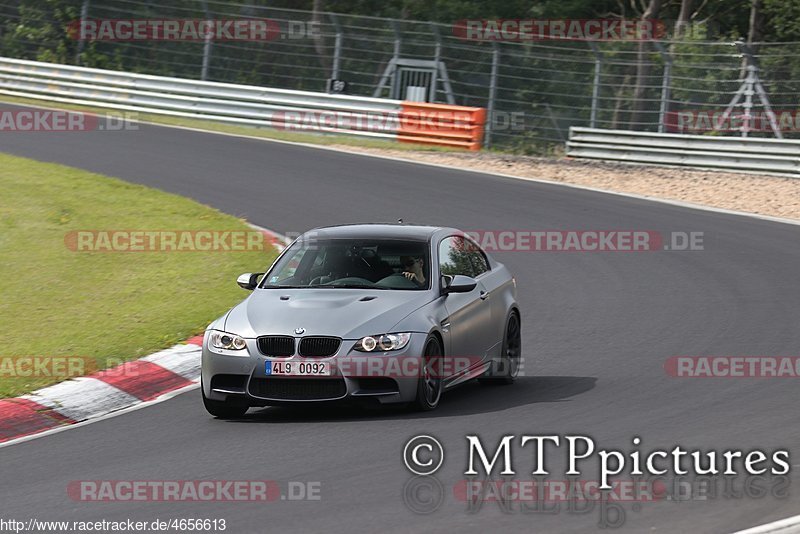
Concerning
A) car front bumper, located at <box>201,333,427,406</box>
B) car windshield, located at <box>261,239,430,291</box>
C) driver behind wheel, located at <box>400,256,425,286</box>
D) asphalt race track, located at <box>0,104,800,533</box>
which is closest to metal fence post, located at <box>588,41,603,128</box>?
asphalt race track, located at <box>0,104,800,533</box>

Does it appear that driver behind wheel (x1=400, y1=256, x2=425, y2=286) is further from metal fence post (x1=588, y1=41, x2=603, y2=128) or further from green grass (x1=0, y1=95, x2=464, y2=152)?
metal fence post (x1=588, y1=41, x2=603, y2=128)

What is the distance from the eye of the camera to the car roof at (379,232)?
11086 millimetres

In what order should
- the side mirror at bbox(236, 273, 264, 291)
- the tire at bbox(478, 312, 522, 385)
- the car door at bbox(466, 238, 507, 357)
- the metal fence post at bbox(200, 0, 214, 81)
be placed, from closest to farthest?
1. the side mirror at bbox(236, 273, 264, 291)
2. the car door at bbox(466, 238, 507, 357)
3. the tire at bbox(478, 312, 522, 385)
4. the metal fence post at bbox(200, 0, 214, 81)

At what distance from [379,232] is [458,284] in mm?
1043

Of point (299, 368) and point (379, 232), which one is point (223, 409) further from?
point (379, 232)

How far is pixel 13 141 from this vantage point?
25766 millimetres

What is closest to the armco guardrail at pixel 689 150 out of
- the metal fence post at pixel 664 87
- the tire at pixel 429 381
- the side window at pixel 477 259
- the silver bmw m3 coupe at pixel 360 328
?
the metal fence post at pixel 664 87

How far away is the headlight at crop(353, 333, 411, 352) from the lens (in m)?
9.62

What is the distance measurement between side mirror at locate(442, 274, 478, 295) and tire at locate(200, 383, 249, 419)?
1.84 metres

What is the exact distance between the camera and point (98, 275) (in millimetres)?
14906

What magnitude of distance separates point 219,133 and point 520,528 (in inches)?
942

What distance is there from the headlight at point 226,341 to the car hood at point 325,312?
5 centimetres

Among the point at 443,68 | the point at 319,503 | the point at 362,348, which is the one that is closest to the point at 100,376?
the point at 362,348

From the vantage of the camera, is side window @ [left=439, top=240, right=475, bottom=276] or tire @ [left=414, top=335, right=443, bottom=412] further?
side window @ [left=439, top=240, right=475, bottom=276]
